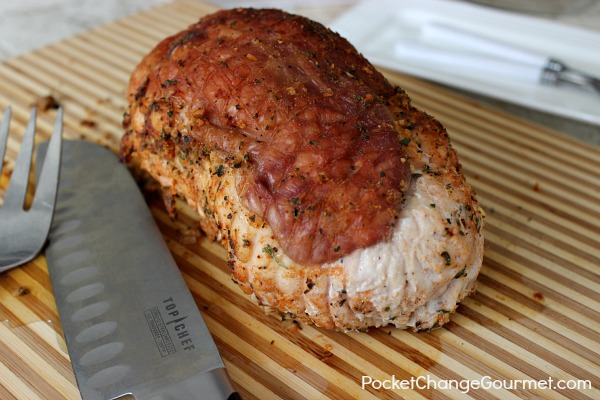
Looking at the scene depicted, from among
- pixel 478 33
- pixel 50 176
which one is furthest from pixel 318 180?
pixel 478 33

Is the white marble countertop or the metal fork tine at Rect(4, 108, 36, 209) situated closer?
the metal fork tine at Rect(4, 108, 36, 209)

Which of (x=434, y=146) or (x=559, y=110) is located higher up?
(x=434, y=146)

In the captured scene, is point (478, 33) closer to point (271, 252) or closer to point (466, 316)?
point (466, 316)

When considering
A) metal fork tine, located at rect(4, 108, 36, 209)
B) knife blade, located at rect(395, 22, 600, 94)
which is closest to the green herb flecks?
metal fork tine, located at rect(4, 108, 36, 209)

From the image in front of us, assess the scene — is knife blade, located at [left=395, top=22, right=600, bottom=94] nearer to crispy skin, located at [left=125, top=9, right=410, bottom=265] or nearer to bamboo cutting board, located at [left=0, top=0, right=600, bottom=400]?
bamboo cutting board, located at [left=0, top=0, right=600, bottom=400]

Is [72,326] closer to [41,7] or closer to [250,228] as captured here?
[250,228]

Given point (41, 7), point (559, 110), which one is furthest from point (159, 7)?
point (559, 110)

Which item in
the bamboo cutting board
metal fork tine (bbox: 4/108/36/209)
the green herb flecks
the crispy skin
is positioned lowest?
the bamboo cutting board
